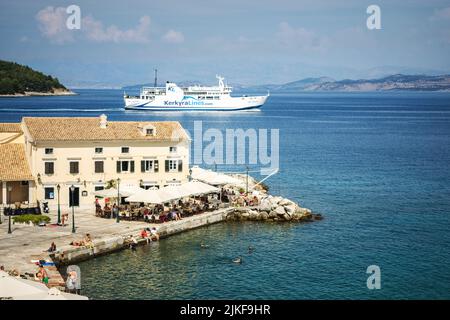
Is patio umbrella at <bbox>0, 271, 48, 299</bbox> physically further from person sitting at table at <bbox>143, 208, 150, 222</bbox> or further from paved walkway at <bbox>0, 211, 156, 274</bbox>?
person sitting at table at <bbox>143, 208, 150, 222</bbox>

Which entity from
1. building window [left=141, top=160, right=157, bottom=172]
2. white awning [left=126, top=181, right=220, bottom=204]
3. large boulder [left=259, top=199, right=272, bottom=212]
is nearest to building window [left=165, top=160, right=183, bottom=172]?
building window [left=141, top=160, right=157, bottom=172]

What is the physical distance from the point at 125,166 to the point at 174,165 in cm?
298

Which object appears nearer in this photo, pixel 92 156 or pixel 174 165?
pixel 92 156

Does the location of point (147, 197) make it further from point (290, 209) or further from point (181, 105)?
point (181, 105)

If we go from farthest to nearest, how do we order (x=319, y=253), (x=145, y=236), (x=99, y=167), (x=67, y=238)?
1. (x=99, y=167)
2. (x=145, y=236)
3. (x=319, y=253)
4. (x=67, y=238)

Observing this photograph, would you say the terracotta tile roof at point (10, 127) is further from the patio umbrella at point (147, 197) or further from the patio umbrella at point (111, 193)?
the patio umbrella at point (147, 197)

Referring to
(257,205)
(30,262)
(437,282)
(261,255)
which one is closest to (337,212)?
(257,205)

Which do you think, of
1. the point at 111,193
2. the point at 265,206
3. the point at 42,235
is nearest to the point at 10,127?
the point at 111,193

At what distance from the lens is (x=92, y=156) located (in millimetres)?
39656

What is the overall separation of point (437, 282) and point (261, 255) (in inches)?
318

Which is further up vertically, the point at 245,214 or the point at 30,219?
the point at 30,219

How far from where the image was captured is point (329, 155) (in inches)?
3211

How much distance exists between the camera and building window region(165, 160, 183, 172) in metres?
41.4
